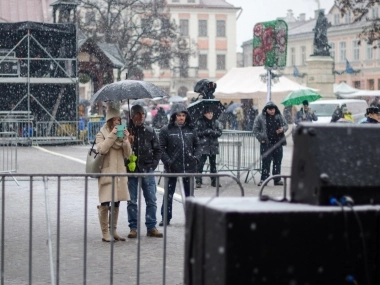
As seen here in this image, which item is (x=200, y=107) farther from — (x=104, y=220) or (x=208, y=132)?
(x=104, y=220)

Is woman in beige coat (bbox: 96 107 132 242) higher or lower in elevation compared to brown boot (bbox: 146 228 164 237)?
higher

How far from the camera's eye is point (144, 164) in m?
11.1

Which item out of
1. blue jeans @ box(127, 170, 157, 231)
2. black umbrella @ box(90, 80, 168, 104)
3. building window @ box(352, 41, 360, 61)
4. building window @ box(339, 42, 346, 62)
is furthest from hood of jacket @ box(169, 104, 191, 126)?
building window @ box(339, 42, 346, 62)

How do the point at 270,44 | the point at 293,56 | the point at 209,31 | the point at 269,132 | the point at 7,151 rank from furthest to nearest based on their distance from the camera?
the point at 209,31 < the point at 293,56 < the point at 270,44 < the point at 7,151 < the point at 269,132

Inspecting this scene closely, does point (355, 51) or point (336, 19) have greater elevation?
point (336, 19)

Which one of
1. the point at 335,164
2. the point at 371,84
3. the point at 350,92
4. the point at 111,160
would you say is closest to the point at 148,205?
the point at 111,160

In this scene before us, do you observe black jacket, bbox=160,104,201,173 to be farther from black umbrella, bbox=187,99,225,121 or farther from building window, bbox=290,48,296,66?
building window, bbox=290,48,296,66

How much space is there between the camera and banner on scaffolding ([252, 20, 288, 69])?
26.8 meters

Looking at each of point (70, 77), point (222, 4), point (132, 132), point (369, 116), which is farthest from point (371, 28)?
A: point (222, 4)

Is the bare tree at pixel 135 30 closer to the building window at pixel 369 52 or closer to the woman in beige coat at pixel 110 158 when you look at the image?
the building window at pixel 369 52

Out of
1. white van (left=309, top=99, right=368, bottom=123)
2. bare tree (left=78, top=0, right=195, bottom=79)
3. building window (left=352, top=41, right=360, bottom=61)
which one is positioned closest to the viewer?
Result: white van (left=309, top=99, right=368, bottom=123)

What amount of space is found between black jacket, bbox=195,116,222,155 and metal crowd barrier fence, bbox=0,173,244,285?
3.85 meters

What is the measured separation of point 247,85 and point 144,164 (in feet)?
117

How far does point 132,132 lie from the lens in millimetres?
11141
